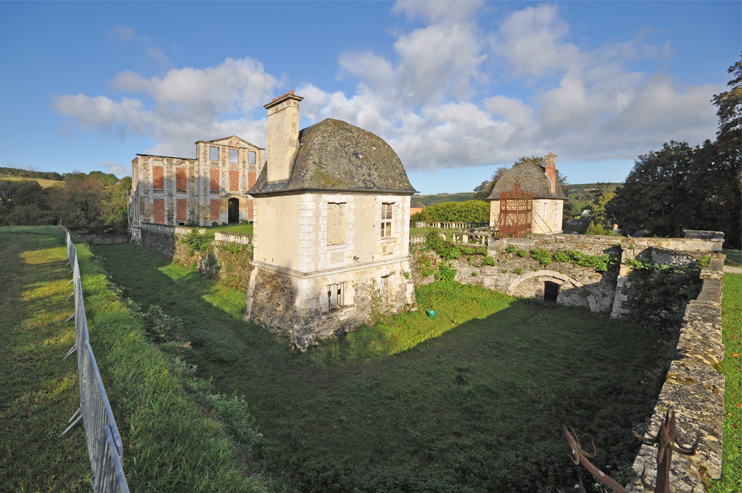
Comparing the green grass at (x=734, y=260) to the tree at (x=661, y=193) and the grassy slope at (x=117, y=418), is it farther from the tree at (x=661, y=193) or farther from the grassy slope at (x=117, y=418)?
the grassy slope at (x=117, y=418)

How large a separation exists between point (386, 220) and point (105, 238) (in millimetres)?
35905

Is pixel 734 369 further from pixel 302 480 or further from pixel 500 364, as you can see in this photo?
pixel 302 480

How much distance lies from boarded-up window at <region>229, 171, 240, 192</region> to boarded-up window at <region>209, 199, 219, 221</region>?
2090mm

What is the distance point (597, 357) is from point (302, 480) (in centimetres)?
958

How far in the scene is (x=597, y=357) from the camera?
10.8m

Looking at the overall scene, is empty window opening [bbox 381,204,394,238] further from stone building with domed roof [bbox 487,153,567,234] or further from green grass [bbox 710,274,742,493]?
stone building with domed roof [bbox 487,153,567,234]

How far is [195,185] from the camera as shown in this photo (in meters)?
34.8

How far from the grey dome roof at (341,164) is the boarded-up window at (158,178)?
83.2 ft

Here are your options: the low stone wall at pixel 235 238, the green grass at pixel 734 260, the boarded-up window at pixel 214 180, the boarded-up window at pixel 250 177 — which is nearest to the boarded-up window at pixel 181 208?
the boarded-up window at pixel 214 180

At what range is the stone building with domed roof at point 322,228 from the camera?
11.4m

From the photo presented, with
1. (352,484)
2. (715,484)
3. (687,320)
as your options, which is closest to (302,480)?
(352,484)

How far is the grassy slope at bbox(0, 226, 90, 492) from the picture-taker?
372 cm

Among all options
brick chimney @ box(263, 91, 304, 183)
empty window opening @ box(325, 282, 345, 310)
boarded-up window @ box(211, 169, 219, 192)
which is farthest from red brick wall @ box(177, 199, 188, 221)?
empty window opening @ box(325, 282, 345, 310)

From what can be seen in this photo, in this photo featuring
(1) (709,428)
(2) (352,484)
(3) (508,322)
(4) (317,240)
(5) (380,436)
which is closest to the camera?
(1) (709,428)
